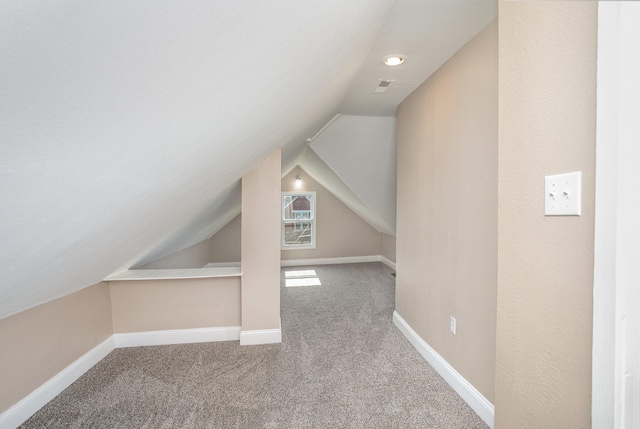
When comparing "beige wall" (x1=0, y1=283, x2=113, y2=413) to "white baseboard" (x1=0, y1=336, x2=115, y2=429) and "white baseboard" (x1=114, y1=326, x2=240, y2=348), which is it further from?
"white baseboard" (x1=114, y1=326, x2=240, y2=348)

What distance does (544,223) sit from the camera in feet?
2.40

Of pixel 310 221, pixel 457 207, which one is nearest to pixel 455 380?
pixel 457 207

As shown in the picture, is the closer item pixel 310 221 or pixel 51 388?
pixel 51 388

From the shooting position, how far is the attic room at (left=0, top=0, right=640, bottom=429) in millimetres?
523

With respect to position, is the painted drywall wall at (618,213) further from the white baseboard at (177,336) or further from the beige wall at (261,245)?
the white baseboard at (177,336)

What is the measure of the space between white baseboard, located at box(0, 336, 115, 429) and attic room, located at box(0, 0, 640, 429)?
1 centimetres

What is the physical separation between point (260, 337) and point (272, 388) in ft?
2.16

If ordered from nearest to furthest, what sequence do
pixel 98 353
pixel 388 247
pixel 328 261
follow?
1. pixel 98 353
2. pixel 388 247
3. pixel 328 261

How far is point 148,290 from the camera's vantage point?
2.53 meters

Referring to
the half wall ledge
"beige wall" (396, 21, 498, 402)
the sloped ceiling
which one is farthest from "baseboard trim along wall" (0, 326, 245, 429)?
"beige wall" (396, 21, 498, 402)

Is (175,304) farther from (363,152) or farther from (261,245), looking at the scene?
(363,152)

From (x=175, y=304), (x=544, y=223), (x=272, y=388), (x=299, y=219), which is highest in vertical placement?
(x=544, y=223)

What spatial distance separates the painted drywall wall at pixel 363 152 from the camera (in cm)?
328

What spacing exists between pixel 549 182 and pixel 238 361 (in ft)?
7.62
